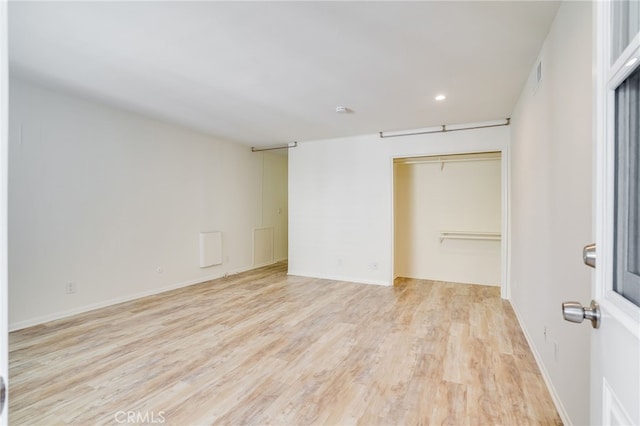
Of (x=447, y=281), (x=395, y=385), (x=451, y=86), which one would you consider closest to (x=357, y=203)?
(x=447, y=281)

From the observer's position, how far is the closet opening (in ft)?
16.5

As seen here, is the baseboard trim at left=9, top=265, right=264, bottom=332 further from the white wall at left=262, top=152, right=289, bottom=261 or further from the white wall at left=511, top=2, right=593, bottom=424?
the white wall at left=511, top=2, right=593, bottom=424

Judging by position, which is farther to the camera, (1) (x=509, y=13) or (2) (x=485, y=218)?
(2) (x=485, y=218)

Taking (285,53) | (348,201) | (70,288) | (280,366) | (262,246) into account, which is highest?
(285,53)

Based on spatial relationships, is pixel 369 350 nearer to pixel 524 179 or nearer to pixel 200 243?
pixel 524 179

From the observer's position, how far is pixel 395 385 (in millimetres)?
2162

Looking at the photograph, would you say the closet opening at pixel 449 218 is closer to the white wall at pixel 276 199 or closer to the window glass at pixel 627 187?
the white wall at pixel 276 199

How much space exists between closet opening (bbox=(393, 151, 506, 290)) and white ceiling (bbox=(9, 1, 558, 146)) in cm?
135

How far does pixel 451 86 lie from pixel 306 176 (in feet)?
10.2

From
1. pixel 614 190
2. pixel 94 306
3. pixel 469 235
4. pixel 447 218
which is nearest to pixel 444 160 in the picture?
pixel 447 218

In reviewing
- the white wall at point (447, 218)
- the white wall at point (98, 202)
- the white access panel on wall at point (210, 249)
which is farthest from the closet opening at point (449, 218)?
the white wall at point (98, 202)

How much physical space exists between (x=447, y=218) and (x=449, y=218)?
32mm

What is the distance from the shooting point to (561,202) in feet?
5.87

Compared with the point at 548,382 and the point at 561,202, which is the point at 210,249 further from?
the point at 561,202
